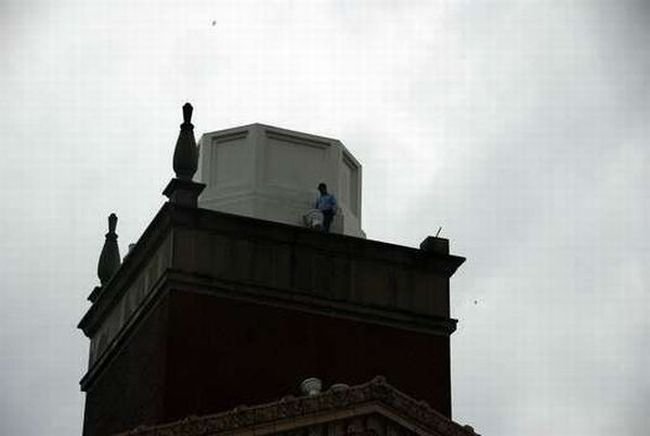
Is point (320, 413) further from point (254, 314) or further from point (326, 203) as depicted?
point (326, 203)

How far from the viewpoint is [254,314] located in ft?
161

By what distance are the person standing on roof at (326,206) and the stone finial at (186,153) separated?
12.0 ft

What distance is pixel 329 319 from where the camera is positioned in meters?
50.0

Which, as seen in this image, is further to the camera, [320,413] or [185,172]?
[185,172]

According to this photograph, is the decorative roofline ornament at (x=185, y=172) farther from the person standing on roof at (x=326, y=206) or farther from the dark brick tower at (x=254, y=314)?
the person standing on roof at (x=326, y=206)

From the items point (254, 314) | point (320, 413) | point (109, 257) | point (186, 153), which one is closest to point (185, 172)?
point (186, 153)

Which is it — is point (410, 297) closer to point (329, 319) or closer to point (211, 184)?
point (329, 319)

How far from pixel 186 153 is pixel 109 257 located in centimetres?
677

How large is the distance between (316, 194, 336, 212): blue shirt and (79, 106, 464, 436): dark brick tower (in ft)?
4.38

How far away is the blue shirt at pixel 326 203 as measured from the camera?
52.1 metres

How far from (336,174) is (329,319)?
522 cm

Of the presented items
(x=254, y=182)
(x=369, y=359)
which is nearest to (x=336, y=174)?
(x=254, y=182)

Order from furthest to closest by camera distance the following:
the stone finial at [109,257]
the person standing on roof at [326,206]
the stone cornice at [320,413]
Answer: the stone finial at [109,257] → the person standing on roof at [326,206] → the stone cornice at [320,413]

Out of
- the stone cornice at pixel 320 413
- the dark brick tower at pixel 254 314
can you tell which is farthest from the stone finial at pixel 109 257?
the stone cornice at pixel 320 413
